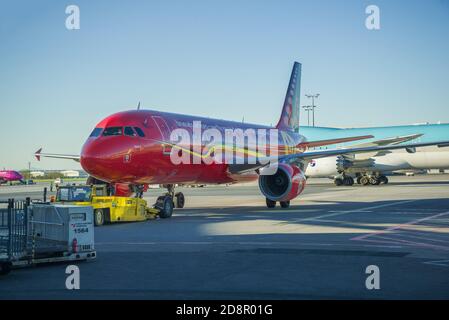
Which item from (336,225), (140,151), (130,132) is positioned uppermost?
(130,132)

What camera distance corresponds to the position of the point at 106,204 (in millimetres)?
19531

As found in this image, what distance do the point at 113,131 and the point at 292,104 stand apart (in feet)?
50.7

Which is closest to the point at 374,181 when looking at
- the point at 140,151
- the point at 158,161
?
the point at 158,161

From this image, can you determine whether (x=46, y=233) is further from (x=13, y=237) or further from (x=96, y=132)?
(x=96, y=132)

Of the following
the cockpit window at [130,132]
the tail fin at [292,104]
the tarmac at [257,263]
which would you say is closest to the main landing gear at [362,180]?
the tail fin at [292,104]

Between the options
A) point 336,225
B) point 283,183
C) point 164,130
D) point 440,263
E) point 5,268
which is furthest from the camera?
point 283,183

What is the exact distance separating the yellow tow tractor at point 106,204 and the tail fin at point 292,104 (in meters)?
13.2

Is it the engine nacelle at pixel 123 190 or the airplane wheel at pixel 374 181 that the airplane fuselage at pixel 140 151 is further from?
the airplane wheel at pixel 374 181

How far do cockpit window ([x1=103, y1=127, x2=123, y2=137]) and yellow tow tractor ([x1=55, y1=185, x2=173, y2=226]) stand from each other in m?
2.12

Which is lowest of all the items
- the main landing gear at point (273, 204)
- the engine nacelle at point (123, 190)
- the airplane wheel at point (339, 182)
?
the main landing gear at point (273, 204)

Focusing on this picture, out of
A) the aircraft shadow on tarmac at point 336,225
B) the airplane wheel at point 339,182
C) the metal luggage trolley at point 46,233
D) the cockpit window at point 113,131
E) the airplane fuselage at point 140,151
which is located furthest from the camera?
the airplane wheel at point 339,182

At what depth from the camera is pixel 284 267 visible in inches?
404

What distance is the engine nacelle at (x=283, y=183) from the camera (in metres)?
23.2
